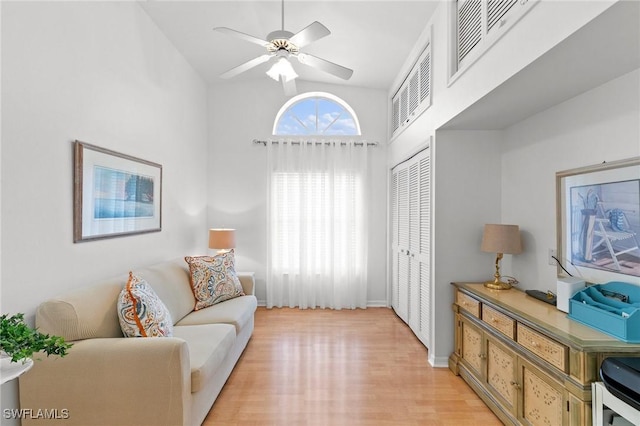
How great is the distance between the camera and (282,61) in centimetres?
258

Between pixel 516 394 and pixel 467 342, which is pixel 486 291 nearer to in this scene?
pixel 467 342

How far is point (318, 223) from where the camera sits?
4.67 m

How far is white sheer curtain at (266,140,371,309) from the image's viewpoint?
4.64 metres

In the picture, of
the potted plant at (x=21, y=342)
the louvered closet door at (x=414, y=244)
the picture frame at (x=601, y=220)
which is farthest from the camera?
the louvered closet door at (x=414, y=244)

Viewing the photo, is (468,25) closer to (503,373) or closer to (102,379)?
(503,373)

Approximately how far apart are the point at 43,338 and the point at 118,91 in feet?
6.73

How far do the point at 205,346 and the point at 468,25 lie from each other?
9.69 ft

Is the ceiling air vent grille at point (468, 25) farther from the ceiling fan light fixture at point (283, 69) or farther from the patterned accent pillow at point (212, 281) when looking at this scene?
the patterned accent pillow at point (212, 281)

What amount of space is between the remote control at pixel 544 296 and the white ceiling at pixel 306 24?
2.52 m

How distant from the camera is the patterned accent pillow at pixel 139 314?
1962mm

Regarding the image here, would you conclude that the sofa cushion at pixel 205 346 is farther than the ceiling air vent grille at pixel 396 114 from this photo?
No

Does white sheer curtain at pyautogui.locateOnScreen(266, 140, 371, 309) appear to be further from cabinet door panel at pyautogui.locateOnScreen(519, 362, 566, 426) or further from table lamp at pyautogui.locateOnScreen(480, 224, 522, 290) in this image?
cabinet door panel at pyautogui.locateOnScreen(519, 362, 566, 426)

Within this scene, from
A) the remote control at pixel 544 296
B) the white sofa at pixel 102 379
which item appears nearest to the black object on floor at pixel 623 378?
the remote control at pixel 544 296

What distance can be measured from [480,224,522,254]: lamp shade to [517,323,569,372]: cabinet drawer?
2.33 ft
